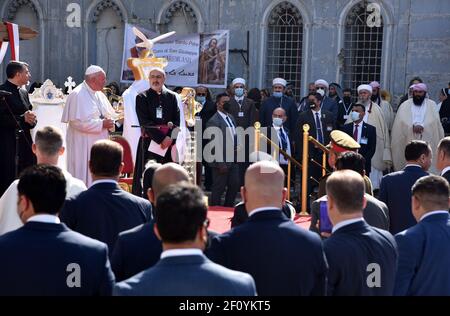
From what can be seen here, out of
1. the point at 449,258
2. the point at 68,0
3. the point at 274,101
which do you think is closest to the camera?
the point at 449,258

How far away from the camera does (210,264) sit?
3.42 metres

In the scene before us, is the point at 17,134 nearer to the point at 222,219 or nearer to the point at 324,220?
the point at 222,219

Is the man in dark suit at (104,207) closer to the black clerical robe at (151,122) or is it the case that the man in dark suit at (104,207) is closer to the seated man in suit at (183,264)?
the seated man in suit at (183,264)

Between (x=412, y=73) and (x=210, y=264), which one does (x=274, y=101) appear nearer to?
(x=412, y=73)

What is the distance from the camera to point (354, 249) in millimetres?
4363

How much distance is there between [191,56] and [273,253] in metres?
14.1

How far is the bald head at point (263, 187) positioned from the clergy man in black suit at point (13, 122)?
20.1 feet

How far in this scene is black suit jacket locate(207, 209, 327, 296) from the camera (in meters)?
4.04

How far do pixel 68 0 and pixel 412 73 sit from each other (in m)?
8.78

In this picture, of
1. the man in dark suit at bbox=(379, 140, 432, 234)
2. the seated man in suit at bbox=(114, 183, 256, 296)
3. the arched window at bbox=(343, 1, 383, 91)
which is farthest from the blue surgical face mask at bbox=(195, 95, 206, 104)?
the seated man in suit at bbox=(114, 183, 256, 296)

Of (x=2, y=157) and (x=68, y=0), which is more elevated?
(x=68, y=0)

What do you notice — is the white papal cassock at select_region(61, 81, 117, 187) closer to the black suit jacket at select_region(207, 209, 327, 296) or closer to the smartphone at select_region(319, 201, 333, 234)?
the smartphone at select_region(319, 201, 333, 234)

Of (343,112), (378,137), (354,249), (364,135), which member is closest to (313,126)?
(364,135)
